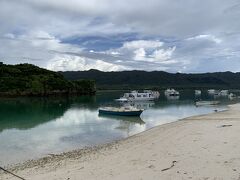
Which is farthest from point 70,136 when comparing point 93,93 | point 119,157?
point 93,93

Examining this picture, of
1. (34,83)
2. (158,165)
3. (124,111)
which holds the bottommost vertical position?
(158,165)

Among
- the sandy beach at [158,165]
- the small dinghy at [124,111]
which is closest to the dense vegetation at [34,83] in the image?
the small dinghy at [124,111]

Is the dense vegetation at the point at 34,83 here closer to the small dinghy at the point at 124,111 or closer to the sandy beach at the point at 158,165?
the small dinghy at the point at 124,111

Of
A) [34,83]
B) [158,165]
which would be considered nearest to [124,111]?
[158,165]

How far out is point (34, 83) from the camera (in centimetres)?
12850

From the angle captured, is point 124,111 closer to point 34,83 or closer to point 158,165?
point 158,165

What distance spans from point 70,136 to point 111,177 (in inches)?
761

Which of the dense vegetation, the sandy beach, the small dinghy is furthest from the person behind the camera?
the dense vegetation

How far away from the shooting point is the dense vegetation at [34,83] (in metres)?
124

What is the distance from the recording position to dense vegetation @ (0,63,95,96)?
408ft

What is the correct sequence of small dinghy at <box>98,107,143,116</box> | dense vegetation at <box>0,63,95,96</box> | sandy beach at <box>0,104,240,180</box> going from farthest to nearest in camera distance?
dense vegetation at <box>0,63,95,96</box> < small dinghy at <box>98,107,143,116</box> < sandy beach at <box>0,104,240,180</box>

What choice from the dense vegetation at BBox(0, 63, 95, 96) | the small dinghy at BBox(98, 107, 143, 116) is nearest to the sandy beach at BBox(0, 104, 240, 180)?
the small dinghy at BBox(98, 107, 143, 116)

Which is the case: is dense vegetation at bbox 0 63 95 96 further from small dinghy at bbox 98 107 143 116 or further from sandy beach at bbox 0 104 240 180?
sandy beach at bbox 0 104 240 180

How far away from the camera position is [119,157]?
1792 centimetres
